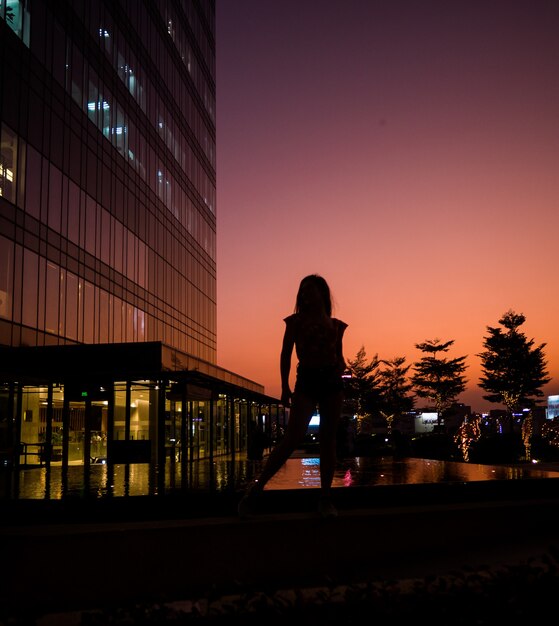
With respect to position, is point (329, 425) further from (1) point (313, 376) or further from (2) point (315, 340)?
(2) point (315, 340)

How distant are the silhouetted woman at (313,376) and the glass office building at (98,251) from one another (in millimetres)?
6770

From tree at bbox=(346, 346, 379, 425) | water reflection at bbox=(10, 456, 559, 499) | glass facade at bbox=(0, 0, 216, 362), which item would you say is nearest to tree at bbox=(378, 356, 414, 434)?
tree at bbox=(346, 346, 379, 425)

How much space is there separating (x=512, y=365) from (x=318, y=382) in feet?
218

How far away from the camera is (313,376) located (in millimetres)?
4910

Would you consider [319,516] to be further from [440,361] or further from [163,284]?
[440,361]

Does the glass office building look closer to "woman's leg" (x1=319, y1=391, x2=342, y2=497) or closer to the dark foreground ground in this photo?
the dark foreground ground

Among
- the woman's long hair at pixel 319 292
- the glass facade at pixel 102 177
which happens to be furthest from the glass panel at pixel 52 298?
the woman's long hair at pixel 319 292

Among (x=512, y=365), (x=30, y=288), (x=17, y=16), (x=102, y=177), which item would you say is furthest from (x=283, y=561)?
(x=512, y=365)

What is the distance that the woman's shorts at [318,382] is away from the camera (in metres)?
4.89

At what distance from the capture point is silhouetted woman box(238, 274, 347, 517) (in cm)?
489

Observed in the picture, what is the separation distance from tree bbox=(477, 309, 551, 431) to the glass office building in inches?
1433

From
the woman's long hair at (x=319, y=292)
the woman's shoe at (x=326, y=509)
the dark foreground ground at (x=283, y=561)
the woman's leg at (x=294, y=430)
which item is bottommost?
the dark foreground ground at (x=283, y=561)

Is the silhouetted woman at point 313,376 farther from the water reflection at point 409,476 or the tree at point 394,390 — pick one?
the tree at point 394,390

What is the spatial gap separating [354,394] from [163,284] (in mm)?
49619
